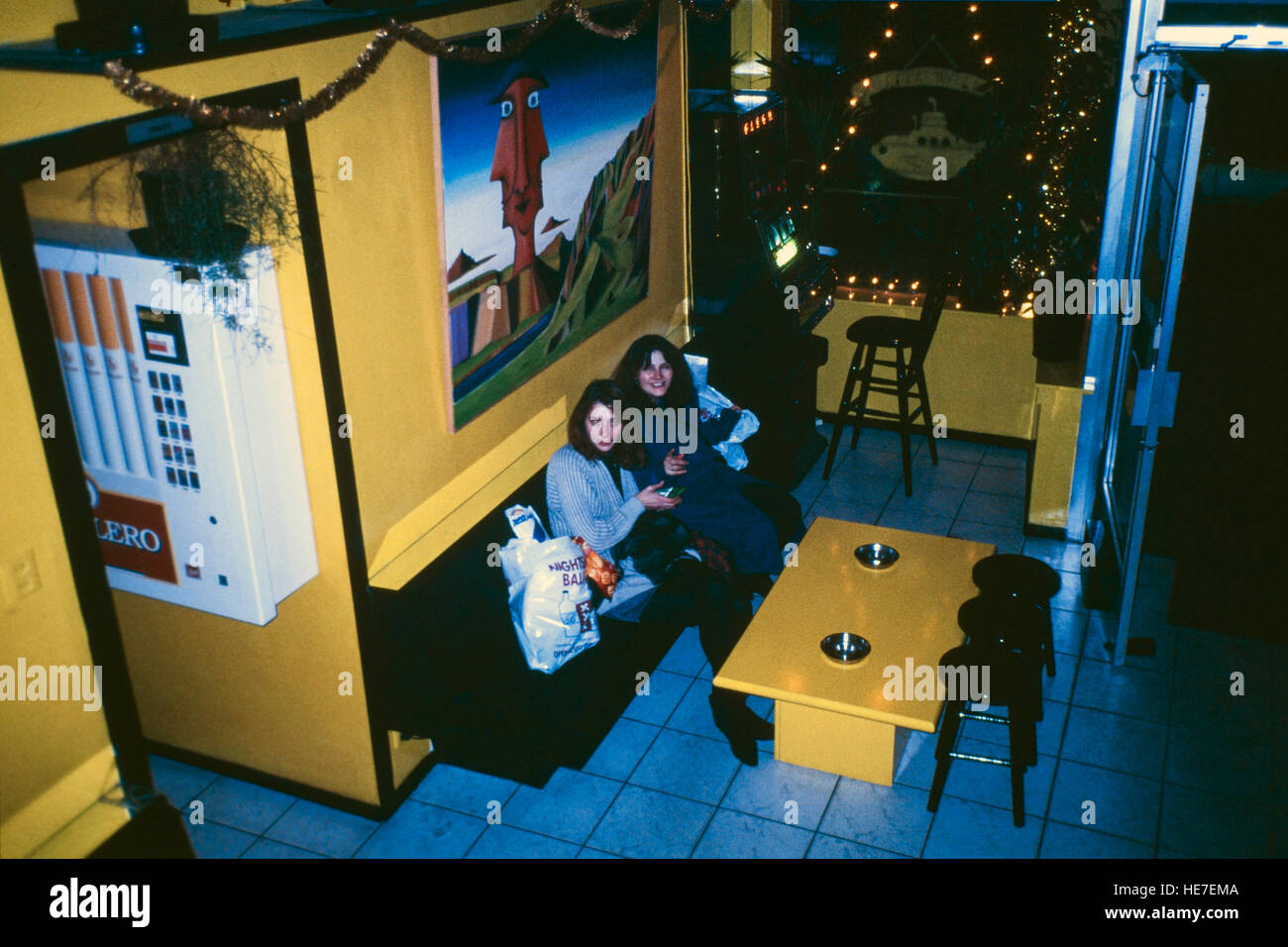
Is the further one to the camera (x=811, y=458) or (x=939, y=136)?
(x=939, y=136)

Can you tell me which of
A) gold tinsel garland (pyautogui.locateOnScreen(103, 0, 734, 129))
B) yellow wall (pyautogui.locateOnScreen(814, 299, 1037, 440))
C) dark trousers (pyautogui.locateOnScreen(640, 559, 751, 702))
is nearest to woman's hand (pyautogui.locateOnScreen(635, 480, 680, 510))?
dark trousers (pyautogui.locateOnScreen(640, 559, 751, 702))

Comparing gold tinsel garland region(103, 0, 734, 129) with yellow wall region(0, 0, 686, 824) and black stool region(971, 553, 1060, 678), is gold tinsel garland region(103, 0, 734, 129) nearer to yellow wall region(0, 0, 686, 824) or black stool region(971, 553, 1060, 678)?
yellow wall region(0, 0, 686, 824)

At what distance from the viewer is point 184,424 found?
11.0 feet

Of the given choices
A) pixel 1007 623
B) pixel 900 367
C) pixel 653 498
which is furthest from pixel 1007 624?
pixel 900 367

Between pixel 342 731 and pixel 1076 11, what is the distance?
4901 millimetres

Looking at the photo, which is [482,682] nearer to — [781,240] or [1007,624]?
[1007,624]

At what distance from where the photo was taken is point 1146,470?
4484 mm

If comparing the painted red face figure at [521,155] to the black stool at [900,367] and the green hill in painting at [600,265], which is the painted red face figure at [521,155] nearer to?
the green hill in painting at [600,265]

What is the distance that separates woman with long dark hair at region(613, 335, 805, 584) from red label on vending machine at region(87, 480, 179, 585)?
2.00 m

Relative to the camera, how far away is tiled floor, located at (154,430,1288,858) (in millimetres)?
3998

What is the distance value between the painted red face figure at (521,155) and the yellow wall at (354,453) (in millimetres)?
246

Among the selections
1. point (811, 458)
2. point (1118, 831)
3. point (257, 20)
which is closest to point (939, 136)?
point (811, 458)

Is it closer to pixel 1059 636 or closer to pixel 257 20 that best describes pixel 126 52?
pixel 257 20

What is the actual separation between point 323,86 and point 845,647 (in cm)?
264
